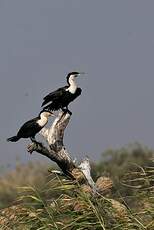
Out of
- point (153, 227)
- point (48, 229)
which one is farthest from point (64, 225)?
point (153, 227)

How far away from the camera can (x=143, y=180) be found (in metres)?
11.5

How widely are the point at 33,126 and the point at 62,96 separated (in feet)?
2.53

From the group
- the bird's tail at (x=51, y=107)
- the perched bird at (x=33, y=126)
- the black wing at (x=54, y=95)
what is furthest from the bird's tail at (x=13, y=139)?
the bird's tail at (x=51, y=107)

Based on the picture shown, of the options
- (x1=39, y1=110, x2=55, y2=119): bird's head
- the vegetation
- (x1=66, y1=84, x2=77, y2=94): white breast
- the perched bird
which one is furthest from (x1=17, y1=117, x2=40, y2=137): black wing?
the vegetation

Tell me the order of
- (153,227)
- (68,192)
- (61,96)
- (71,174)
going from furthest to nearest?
(61,96) < (71,174) < (68,192) < (153,227)

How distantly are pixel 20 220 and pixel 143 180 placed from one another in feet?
4.56

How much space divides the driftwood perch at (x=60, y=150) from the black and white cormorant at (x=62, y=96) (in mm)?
1663

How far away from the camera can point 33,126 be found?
15.3 m

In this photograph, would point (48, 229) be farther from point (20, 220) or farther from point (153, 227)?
point (153, 227)

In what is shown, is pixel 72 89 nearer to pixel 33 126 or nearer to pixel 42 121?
pixel 33 126

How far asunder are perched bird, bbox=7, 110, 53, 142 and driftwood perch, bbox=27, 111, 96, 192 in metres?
0.57

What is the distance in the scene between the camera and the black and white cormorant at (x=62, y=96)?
15.6m

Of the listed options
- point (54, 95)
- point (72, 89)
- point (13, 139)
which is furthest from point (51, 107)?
point (13, 139)

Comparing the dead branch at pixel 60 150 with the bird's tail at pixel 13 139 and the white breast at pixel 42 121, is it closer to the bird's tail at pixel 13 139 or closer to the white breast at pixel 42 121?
the white breast at pixel 42 121
